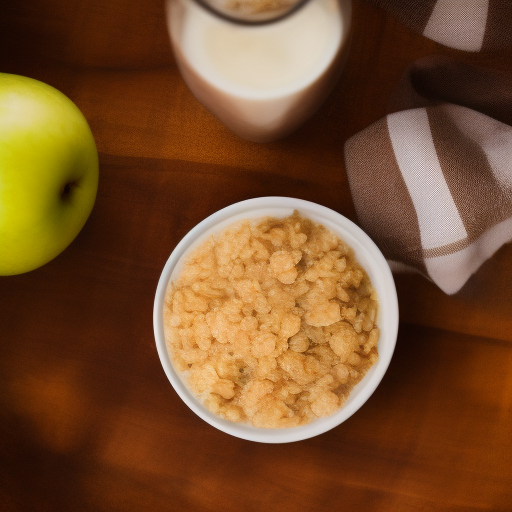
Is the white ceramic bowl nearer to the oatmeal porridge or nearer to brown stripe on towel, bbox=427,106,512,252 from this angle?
the oatmeal porridge

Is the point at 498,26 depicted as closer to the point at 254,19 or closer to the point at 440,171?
the point at 440,171

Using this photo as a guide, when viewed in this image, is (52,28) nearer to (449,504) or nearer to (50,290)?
(50,290)

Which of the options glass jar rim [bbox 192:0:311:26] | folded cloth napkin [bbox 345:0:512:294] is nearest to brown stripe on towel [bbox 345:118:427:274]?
folded cloth napkin [bbox 345:0:512:294]

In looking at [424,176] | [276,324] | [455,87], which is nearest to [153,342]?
[276,324]

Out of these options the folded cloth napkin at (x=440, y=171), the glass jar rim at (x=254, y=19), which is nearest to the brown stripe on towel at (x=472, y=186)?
the folded cloth napkin at (x=440, y=171)

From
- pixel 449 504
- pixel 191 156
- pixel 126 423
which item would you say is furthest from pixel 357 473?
pixel 191 156
